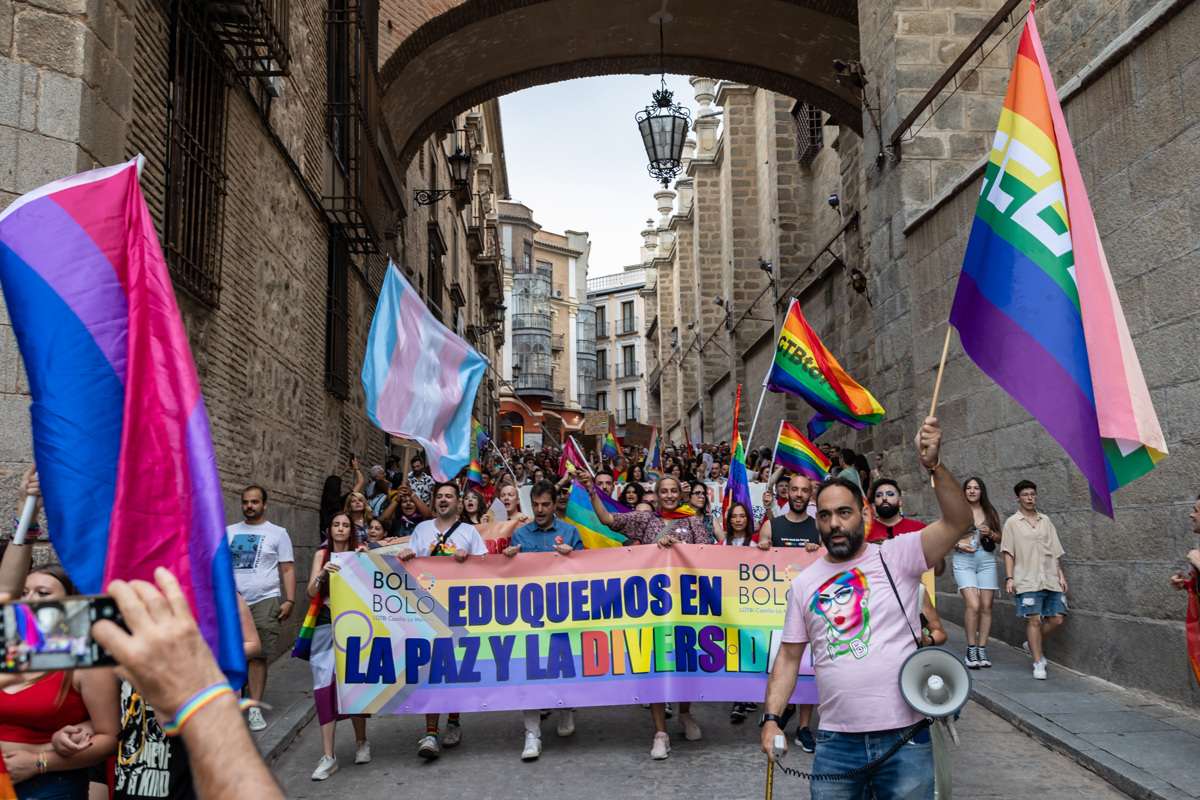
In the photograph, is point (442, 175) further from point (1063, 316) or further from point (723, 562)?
point (1063, 316)

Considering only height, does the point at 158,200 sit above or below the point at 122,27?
below

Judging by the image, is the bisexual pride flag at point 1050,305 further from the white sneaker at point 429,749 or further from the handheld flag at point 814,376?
the handheld flag at point 814,376

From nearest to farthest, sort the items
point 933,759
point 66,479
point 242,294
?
point 66,479, point 933,759, point 242,294

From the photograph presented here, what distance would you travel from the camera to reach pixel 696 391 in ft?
127

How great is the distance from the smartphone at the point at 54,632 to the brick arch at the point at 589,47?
15462 mm

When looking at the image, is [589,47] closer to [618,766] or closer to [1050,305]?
[618,766]

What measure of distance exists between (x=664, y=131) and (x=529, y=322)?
169 feet

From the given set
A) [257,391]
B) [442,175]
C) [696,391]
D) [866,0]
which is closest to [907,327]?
[866,0]

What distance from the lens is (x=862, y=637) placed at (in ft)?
12.3

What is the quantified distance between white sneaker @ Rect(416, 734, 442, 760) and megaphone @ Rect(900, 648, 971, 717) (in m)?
3.94

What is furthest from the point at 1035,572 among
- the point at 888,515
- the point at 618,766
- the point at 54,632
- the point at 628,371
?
the point at 628,371

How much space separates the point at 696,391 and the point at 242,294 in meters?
30.2

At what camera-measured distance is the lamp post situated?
47.5 ft

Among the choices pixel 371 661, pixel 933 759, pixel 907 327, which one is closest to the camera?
pixel 933 759
